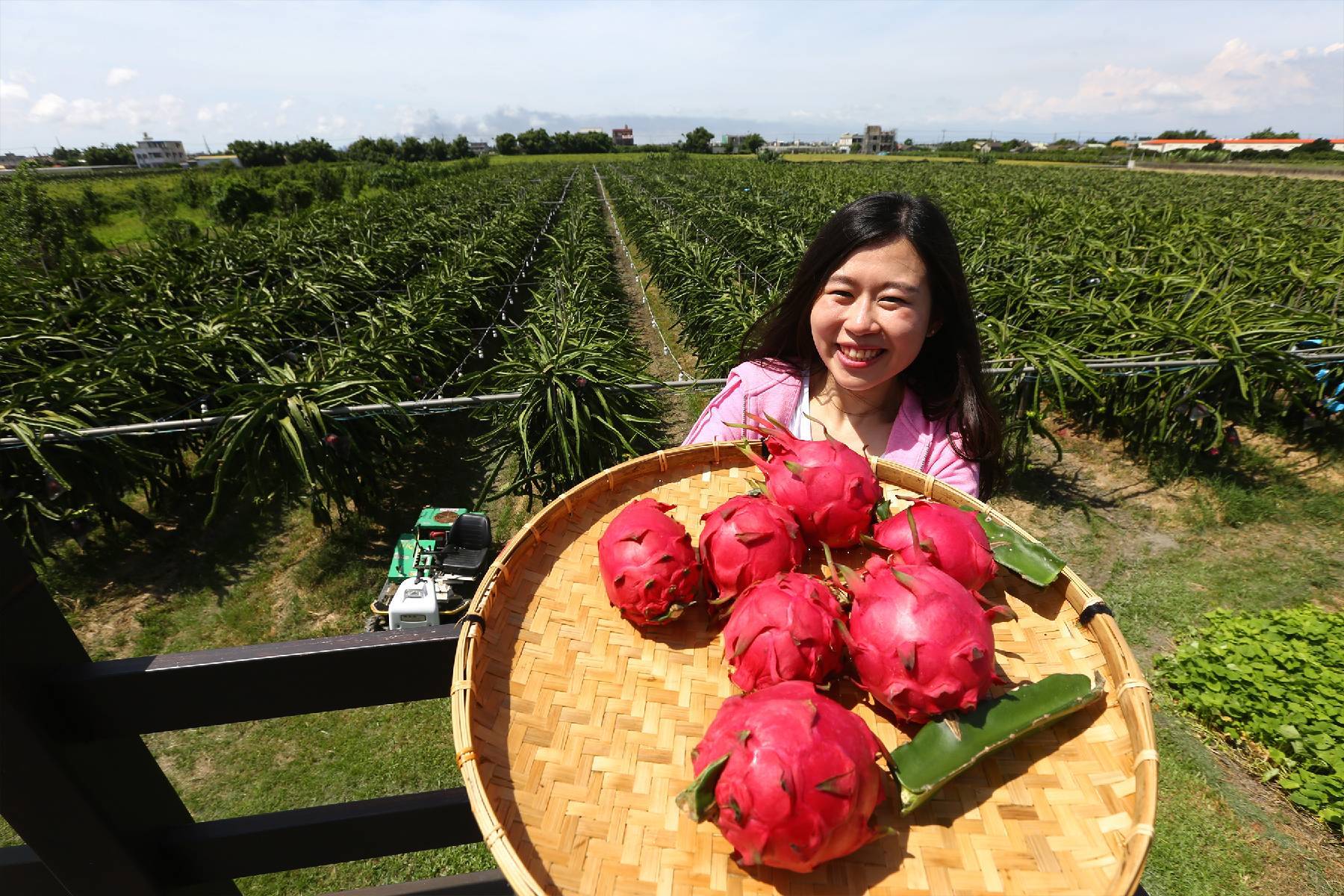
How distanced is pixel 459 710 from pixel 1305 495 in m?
6.53

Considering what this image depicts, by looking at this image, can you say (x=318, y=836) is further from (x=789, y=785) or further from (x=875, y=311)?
(x=875, y=311)

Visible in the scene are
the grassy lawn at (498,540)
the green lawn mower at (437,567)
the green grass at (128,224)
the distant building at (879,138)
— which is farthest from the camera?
the distant building at (879,138)

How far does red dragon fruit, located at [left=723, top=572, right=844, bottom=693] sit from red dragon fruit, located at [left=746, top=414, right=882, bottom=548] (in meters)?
0.22

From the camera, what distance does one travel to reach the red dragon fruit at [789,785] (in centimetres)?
68

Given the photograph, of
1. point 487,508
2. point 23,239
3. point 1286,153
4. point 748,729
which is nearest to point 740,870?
point 748,729

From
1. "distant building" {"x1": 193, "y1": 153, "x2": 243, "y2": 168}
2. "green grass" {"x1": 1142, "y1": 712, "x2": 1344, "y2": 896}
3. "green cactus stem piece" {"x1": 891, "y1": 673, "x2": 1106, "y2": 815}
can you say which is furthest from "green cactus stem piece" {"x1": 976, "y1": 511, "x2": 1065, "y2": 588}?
"distant building" {"x1": 193, "y1": 153, "x2": 243, "y2": 168}

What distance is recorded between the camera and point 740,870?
2.58ft

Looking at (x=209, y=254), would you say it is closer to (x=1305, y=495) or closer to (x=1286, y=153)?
(x=1305, y=495)

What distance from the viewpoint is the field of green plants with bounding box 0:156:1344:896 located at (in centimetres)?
353

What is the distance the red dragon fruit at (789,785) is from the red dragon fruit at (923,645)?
0.12 meters

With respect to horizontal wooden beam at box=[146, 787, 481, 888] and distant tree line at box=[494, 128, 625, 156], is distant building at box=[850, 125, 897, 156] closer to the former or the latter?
distant tree line at box=[494, 128, 625, 156]

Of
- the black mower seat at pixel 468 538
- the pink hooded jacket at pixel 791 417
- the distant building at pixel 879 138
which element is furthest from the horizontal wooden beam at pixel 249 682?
the distant building at pixel 879 138

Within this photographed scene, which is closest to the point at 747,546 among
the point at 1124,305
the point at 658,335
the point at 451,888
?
the point at 451,888

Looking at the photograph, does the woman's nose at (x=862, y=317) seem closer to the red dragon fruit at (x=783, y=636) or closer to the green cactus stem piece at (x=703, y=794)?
the red dragon fruit at (x=783, y=636)
